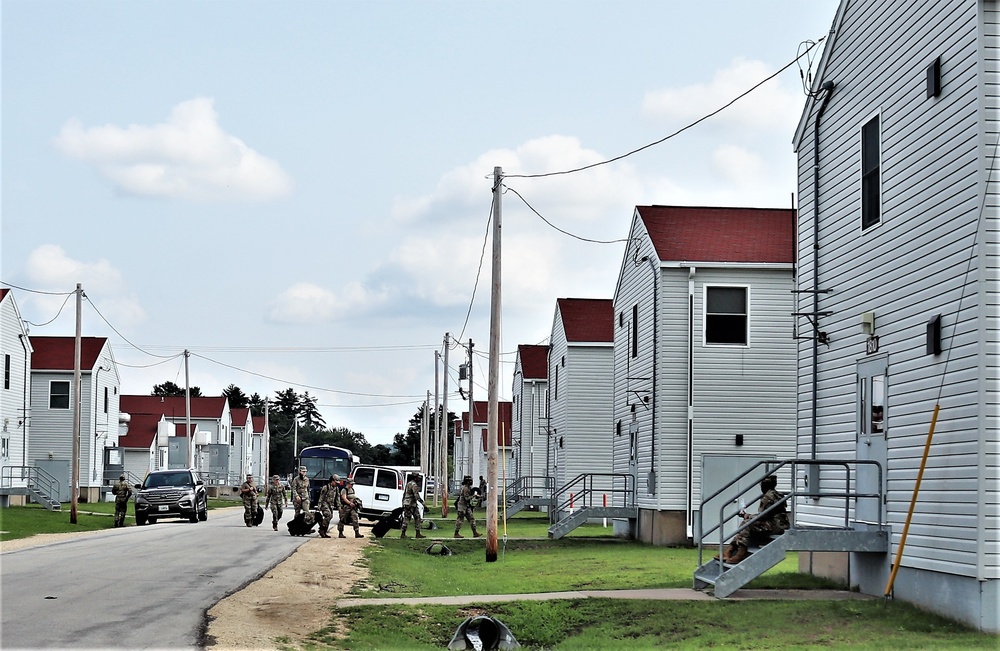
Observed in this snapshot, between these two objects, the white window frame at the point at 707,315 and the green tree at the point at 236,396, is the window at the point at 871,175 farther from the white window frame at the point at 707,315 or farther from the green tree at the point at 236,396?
the green tree at the point at 236,396

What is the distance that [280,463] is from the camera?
147875mm

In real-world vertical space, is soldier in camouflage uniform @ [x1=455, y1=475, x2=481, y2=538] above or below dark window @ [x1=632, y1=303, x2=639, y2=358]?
below

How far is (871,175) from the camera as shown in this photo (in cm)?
1825

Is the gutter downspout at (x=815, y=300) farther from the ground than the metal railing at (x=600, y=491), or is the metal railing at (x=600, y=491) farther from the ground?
the gutter downspout at (x=815, y=300)

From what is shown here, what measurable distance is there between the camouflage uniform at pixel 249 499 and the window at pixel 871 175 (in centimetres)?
2526

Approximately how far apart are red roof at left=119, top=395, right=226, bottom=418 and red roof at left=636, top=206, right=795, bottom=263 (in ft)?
198

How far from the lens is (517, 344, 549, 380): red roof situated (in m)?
59.2

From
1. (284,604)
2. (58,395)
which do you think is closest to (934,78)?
(284,604)

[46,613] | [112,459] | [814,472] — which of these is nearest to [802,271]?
[814,472]

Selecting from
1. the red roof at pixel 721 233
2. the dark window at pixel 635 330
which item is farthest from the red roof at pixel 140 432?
the red roof at pixel 721 233

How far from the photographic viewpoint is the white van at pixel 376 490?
139 ft

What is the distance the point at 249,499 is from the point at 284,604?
22.7m

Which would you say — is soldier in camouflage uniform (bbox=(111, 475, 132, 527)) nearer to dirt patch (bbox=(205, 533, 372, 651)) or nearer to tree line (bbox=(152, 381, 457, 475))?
dirt patch (bbox=(205, 533, 372, 651))

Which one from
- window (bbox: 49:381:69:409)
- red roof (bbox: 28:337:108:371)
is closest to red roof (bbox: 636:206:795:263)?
red roof (bbox: 28:337:108:371)
